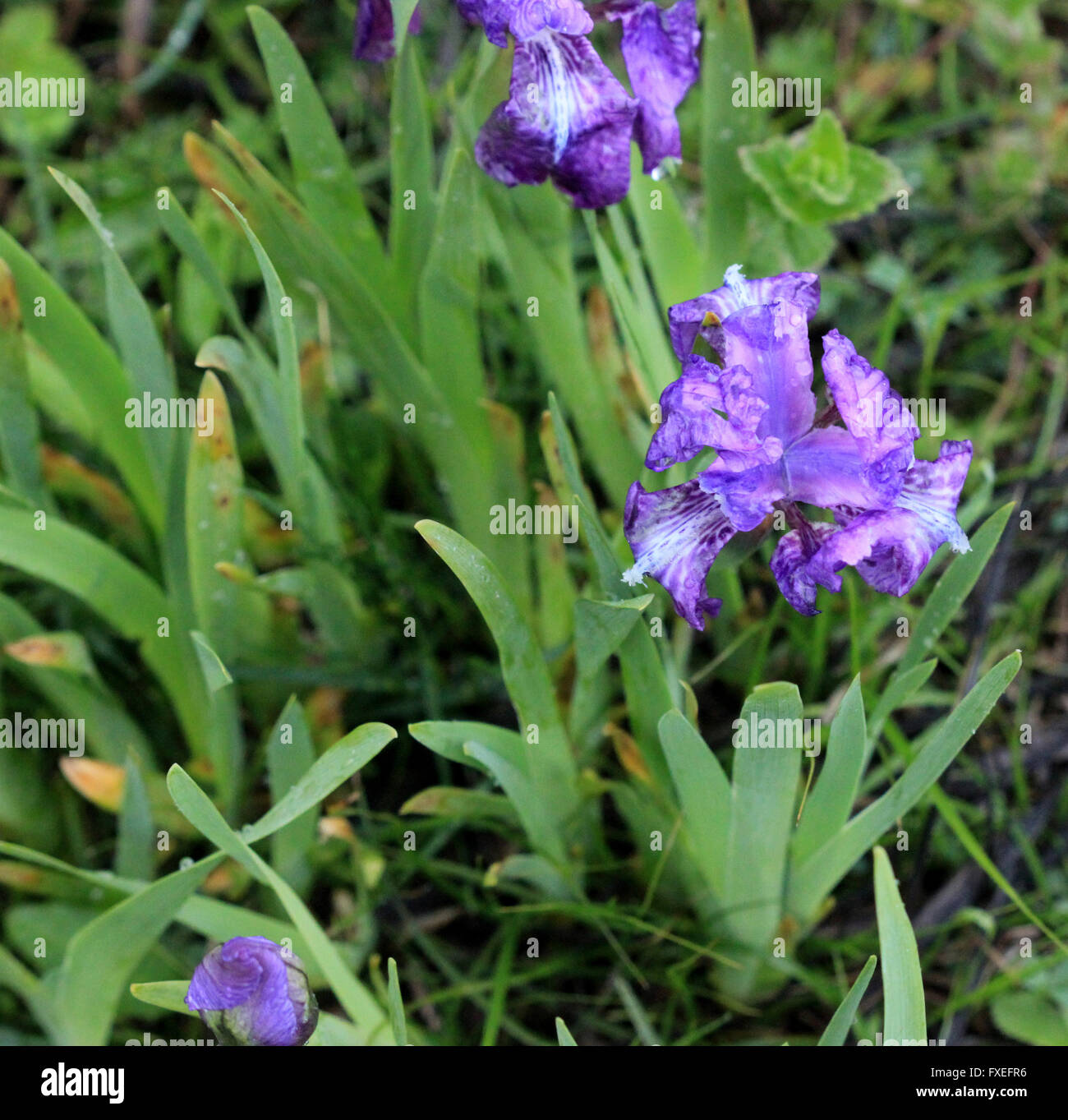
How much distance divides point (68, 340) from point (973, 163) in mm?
2013

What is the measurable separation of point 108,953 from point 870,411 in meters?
1.22

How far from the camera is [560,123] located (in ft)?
4.56

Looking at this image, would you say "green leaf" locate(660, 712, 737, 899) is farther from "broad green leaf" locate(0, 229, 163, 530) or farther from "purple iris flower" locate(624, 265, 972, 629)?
"broad green leaf" locate(0, 229, 163, 530)

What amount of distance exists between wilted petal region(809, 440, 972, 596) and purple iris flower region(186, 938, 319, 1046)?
0.75m

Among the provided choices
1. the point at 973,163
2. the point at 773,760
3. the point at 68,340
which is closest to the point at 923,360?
the point at 973,163

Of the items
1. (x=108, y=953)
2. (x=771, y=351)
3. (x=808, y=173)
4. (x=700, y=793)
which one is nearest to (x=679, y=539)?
(x=771, y=351)

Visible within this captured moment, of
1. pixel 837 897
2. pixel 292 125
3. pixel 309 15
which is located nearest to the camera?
pixel 292 125

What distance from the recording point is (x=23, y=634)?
1751mm

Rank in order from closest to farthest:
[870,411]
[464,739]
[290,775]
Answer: [870,411] → [464,739] → [290,775]

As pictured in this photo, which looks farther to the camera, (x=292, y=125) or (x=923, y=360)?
(x=923, y=360)

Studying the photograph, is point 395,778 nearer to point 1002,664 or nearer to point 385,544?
point 385,544

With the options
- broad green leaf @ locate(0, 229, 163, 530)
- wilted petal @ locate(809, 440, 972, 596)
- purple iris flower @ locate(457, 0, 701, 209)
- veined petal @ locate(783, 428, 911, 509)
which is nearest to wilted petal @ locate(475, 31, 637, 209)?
purple iris flower @ locate(457, 0, 701, 209)

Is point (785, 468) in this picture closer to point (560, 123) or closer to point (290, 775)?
point (560, 123)

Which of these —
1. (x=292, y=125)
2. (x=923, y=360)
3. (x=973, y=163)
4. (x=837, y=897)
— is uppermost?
(x=973, y=163)
